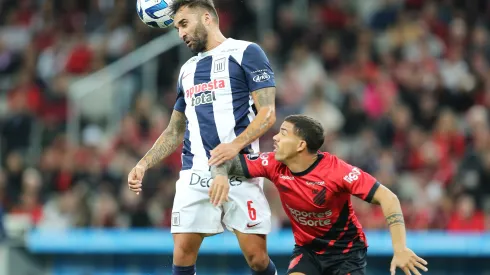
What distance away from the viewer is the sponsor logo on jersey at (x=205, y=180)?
6.60 metres

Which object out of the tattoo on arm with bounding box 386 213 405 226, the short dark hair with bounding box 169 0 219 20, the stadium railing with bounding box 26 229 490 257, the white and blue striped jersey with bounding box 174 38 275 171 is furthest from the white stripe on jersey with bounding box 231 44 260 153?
the stadium railing with bounding box 26 229 490 257

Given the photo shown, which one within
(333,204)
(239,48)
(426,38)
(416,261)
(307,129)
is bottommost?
(416,261)

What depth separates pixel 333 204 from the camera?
21.7 ft

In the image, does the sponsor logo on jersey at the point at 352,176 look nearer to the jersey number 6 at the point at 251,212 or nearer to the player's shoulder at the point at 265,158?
the player's shoulder at the point at 265,158

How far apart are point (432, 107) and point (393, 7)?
2.57 m

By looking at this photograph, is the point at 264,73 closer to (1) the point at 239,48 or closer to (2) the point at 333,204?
(1) the point at 239,48

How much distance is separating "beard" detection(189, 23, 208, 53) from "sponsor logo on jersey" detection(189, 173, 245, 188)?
2.94 ft

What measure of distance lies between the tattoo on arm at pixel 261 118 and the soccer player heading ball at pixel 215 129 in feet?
0.06

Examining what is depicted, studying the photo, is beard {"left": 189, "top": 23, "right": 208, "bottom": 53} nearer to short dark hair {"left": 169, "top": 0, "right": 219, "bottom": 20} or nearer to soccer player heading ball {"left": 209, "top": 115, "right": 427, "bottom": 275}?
short dark hair {"left": 169, "top": 0, "right": 219, "bottom": 20}

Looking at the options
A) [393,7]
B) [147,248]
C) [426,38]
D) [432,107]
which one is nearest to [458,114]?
[432,107]

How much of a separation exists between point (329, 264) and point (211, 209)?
0.92m

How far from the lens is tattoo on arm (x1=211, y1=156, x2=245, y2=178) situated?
20.8 feet

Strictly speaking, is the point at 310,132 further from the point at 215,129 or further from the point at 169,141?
the point at 169,141

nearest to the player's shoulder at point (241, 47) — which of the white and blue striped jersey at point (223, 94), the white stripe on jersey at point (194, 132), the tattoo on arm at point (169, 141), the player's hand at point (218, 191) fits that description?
the white and blue striped jersey at point (223, 94)
